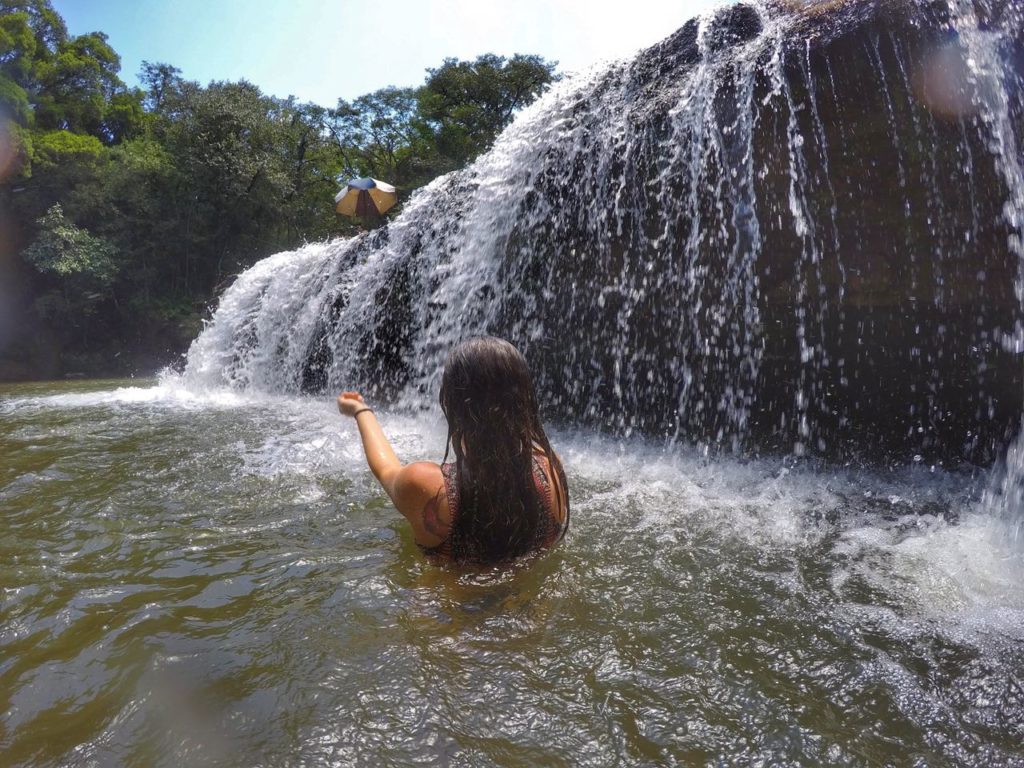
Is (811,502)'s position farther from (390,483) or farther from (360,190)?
(360,190)

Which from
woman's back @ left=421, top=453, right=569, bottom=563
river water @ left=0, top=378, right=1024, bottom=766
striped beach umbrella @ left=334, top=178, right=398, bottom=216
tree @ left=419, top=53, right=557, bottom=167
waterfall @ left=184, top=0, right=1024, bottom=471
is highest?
tree @ left=419, top=53, right=557, bottom=167

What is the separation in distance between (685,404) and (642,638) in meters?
3.85

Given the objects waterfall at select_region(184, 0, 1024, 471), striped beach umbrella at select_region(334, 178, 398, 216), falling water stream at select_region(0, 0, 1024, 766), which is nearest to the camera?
falling water stream at select_region(0, 0, 1024, 766)

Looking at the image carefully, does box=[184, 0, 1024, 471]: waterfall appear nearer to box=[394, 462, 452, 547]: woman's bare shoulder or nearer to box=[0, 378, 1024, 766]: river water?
box=[0, 378, 1024, 766]: river water

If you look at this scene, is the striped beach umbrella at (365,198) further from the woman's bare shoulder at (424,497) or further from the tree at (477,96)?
the woman's bare shoulder at (424,497)

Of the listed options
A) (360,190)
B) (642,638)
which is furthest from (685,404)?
(360,190)

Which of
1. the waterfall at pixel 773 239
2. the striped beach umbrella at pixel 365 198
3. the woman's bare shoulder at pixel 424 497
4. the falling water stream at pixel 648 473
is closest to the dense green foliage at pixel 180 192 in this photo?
the striped beach umbrella at pixel 365 198

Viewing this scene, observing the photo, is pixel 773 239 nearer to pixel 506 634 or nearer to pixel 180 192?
pixel 506 634

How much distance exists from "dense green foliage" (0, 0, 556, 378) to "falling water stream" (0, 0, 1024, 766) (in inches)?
506

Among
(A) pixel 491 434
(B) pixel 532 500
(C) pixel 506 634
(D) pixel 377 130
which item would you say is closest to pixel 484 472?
(A) pixel 491 434

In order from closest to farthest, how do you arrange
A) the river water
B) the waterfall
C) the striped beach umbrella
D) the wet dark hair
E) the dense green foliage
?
the river water → the wet dark hair → the waterfall → the striped beach umbrella → the dense green foliage

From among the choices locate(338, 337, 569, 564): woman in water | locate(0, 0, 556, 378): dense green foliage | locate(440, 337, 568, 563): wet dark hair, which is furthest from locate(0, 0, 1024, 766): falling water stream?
locate(0, 0, 556, 378): dense green foliage

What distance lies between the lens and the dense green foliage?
65.4 feet

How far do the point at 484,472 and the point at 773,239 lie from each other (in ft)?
12.6
